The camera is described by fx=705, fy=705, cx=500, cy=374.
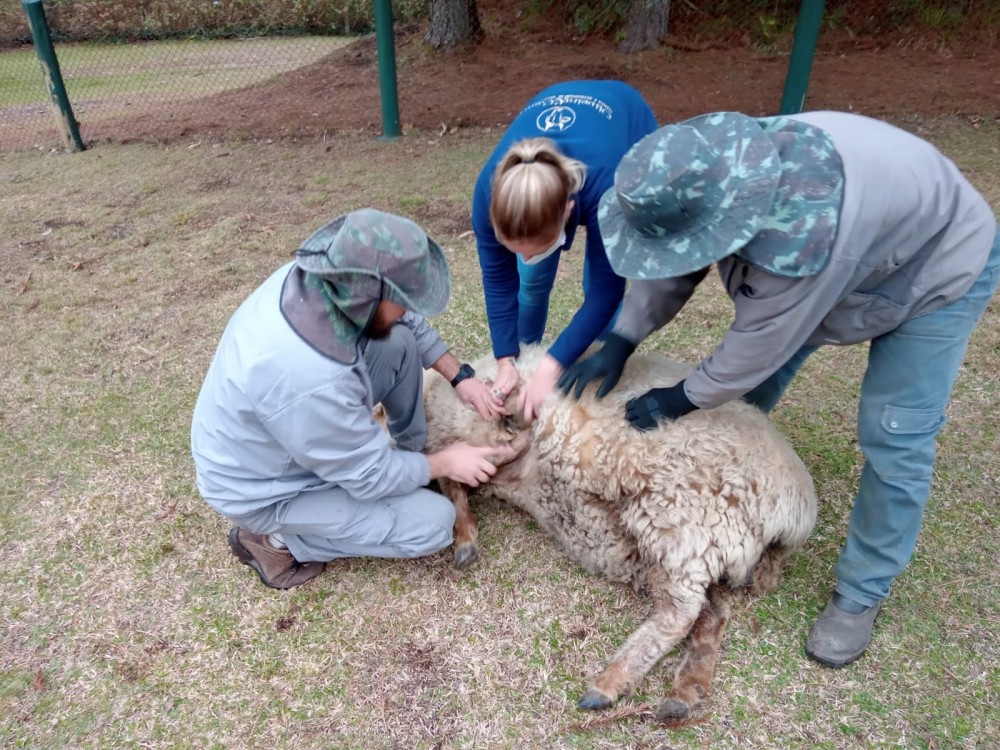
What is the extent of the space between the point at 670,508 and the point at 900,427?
0.79 metres

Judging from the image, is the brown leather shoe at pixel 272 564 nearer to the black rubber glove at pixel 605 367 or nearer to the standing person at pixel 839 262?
the black rubber glove at pixel 605 367

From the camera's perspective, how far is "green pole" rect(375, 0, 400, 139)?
7477 mm

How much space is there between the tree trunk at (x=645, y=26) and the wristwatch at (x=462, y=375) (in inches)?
360

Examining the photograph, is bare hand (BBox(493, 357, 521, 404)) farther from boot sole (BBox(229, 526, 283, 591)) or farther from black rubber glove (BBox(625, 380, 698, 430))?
boot sole (BBox(229, 526, 283, 591))

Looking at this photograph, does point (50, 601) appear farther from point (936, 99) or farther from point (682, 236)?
point (936, 99)

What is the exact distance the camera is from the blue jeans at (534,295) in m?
3.51

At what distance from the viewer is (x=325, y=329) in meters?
2.18

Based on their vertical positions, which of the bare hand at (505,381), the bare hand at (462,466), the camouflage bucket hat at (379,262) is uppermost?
the camouflage bucket hat at (379,262)

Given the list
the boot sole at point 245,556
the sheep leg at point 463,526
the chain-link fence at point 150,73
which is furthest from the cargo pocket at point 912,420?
the chain-link fence at point 150,73

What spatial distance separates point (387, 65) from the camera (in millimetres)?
7699

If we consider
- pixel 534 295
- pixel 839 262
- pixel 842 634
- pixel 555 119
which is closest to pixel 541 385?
pixel 534 295

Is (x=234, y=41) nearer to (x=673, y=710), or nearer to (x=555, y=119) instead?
(x=555, y=119)

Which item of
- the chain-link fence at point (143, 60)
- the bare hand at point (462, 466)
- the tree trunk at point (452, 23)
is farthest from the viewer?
the tree trunk at point (452, 23)

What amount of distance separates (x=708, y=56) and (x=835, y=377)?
8.02m
